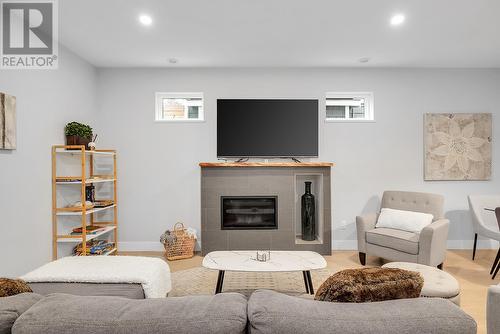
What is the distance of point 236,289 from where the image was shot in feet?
9.96

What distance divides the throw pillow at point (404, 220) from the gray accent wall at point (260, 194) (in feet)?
2.32

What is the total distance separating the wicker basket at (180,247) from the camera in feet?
13.5

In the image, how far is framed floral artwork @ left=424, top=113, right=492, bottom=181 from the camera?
4.47m

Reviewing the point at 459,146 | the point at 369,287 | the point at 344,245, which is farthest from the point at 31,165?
the point at 459,146

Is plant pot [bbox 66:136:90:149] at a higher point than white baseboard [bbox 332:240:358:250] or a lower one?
higher

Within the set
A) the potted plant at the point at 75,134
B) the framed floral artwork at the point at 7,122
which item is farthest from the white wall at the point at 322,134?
the framed floral artwork at the point at 7,122

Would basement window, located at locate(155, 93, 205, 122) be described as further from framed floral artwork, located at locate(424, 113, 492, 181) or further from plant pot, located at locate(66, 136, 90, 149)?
framed floral artwork, located at locate(424, 113, 492, 181)

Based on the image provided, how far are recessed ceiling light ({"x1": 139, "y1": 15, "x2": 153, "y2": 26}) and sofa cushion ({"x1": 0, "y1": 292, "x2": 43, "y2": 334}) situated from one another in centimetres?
264

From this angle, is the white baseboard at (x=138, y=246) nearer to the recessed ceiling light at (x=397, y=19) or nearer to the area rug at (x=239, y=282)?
the area rug at (x=239, y=282)

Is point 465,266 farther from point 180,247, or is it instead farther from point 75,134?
point 75,134

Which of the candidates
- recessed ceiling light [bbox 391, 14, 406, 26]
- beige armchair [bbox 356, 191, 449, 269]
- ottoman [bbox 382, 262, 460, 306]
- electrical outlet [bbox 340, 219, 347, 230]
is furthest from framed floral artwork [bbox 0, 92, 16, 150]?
electrical outlet [bbox 340, 219, 347, 230]

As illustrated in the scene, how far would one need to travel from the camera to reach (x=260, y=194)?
4.29 meters

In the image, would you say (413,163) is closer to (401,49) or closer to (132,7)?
(401,49)

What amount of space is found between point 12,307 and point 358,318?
1.15 meters
